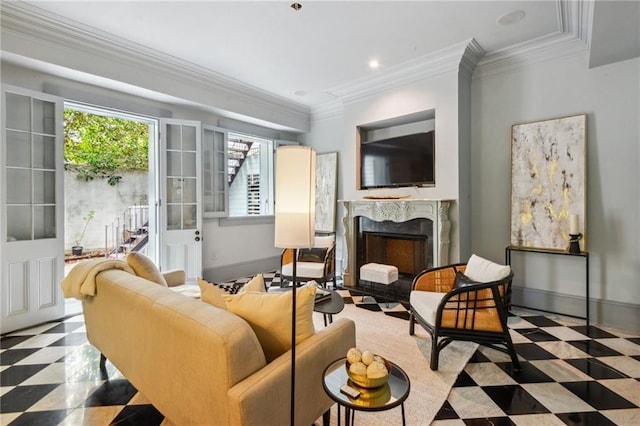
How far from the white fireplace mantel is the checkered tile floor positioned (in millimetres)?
1111

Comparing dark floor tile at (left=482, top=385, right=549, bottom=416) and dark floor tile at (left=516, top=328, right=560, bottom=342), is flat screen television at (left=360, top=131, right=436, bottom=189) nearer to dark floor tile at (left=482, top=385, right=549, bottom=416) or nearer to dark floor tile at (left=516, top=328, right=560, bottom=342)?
dark floor tile at (left=516, top=328, right=560, bottom=342)

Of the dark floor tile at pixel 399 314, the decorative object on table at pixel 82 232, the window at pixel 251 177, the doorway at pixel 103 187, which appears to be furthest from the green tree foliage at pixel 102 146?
the dark floor tile at pixel 399 314

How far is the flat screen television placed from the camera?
12.6ft

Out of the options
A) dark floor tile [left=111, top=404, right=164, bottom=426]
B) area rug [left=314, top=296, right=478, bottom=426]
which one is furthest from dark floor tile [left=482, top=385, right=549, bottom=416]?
dark floor tile [left=111, top=404, right=164, bottom=426]

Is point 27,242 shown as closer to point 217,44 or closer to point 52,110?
point 52,110

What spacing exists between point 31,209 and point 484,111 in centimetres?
512

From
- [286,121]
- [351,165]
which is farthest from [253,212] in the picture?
[351,165]

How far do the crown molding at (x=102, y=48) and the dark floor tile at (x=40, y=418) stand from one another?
117 inches

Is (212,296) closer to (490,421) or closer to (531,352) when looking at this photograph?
(490,421)

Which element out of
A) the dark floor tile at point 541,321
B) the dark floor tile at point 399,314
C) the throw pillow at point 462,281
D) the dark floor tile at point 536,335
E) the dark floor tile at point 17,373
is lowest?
the dark floor tile at point 17,373

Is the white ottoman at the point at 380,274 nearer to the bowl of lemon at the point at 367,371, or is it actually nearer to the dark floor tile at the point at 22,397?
the bowl of lemon at the point at 367,371

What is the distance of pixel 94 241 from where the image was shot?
6.61 metres

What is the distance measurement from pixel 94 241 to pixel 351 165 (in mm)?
5964

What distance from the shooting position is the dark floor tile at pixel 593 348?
2426mm
